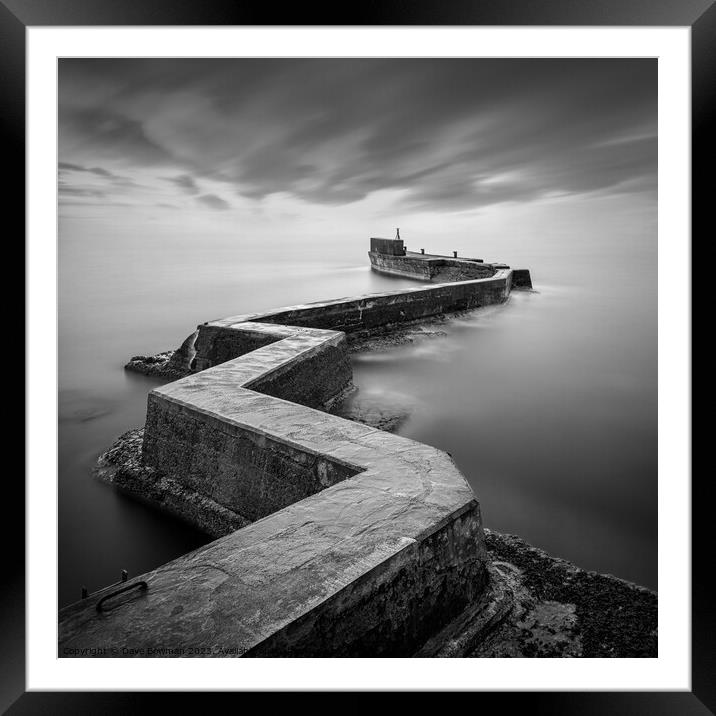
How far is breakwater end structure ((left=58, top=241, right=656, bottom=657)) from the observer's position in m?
1.36

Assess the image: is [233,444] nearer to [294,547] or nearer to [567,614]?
[294,547]

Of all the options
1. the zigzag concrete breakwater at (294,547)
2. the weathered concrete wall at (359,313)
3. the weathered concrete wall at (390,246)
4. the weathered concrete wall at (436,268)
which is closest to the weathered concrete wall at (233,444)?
the zigzag concrete breakwater at (294,547)

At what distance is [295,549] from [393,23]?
1642mm

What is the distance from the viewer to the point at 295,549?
1625 mm

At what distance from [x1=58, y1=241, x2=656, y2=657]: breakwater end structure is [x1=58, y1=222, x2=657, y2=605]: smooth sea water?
1.53ft

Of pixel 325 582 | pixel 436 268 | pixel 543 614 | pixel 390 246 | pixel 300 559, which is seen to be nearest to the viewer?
pixel 325 582

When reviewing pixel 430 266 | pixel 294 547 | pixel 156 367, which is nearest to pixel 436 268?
pixel 430 266

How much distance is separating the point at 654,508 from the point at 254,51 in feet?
9.61

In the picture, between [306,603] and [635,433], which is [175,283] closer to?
[635,433]

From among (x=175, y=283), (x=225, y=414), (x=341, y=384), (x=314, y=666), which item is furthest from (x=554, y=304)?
(x=314, y=666)

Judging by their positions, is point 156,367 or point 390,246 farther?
point 390,246

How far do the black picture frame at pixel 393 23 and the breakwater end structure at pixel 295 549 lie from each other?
242 mm

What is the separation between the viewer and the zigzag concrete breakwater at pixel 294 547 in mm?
1358

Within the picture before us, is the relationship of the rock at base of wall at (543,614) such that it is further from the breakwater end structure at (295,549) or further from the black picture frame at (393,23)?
the black picture frame at (393,23)
